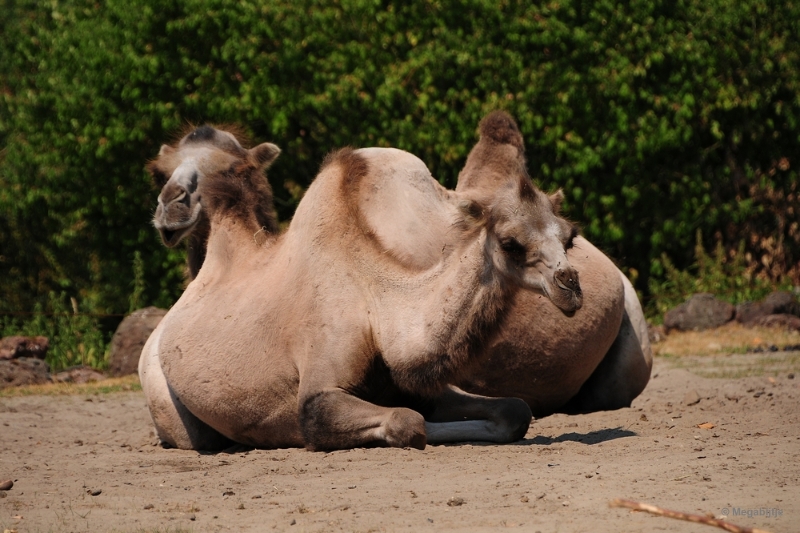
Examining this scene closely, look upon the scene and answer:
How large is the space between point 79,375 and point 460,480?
6758mm

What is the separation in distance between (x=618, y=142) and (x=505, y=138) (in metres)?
5.28

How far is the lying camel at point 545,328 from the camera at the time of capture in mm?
6305

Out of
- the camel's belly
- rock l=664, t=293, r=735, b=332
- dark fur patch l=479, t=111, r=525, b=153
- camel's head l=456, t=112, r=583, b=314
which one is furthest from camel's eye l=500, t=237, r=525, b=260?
rock l=664, t=293, r=735, b=332

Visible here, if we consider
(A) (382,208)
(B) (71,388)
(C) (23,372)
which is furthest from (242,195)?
(C) (23,372)

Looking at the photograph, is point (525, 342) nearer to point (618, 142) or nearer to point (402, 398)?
point (402, 398)

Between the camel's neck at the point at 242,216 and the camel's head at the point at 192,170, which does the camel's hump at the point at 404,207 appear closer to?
the camel's neck at the point at 242,216

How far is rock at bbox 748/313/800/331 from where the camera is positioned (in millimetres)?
11055

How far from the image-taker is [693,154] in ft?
41.4

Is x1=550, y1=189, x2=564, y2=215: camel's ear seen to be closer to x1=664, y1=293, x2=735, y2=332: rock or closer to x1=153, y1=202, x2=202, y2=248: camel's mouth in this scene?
x1=153, y1=202, x2=202, y2=248: camel's mouth

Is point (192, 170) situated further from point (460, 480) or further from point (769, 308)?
point (769, 308)

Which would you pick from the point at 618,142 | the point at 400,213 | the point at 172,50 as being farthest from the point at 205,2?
the point at 400,213

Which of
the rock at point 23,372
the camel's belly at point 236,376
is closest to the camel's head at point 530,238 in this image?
the camel's belly at point 236,376

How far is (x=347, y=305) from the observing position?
569 centimetres

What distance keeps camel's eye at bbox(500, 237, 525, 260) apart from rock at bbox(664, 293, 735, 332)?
6.83 metres
